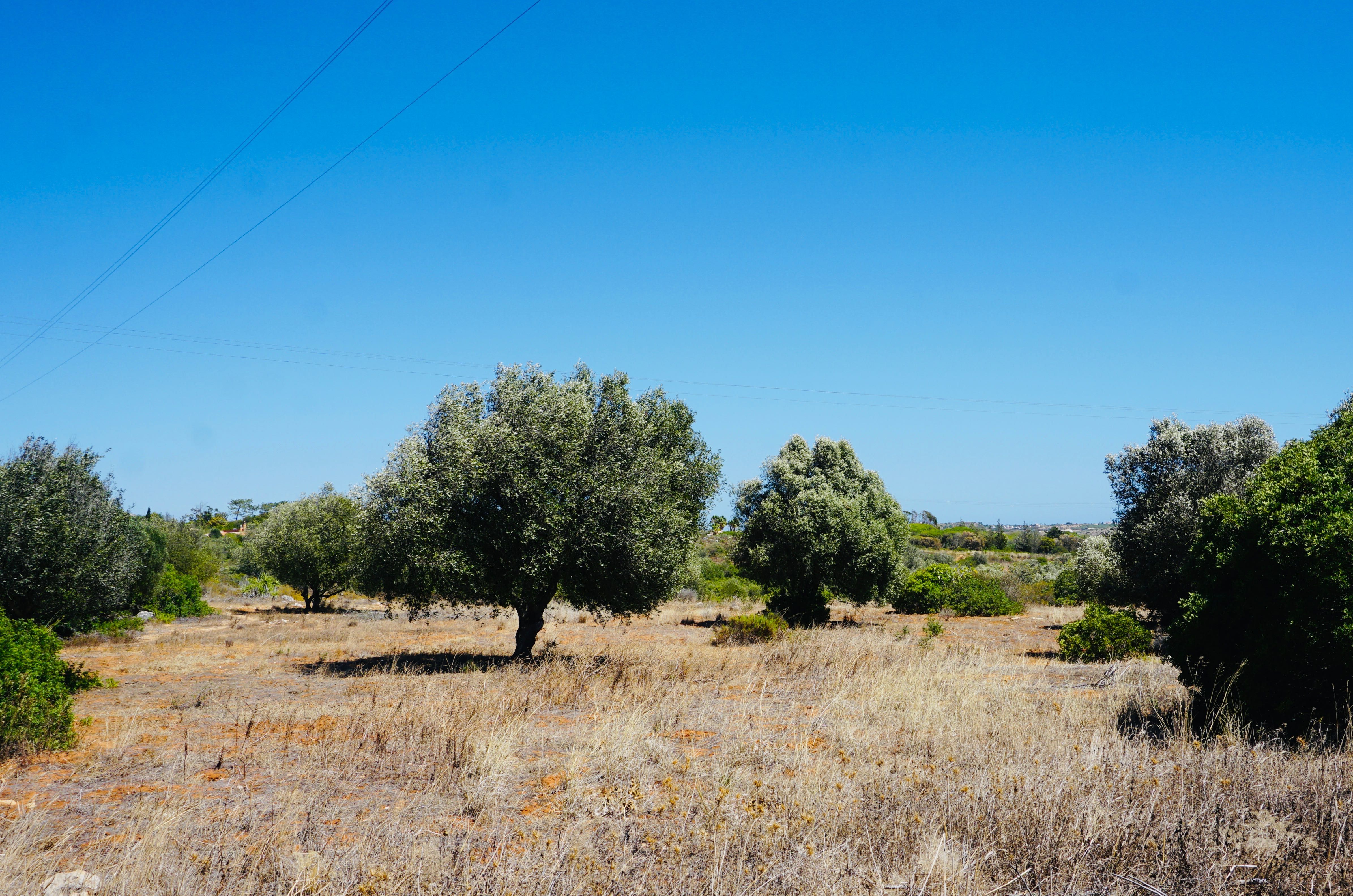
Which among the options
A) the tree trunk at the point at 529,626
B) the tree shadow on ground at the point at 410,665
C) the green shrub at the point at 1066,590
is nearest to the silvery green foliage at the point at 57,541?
the tree shadow on ground at the point at 410,665

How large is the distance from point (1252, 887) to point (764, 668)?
12.0m

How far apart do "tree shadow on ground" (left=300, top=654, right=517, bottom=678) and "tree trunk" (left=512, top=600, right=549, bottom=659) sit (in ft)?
1.17

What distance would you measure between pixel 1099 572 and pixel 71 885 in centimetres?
3099

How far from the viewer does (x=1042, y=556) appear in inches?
3268

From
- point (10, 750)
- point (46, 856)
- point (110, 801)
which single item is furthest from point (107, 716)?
point (46, 856)

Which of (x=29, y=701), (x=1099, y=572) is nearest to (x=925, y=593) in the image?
(x=1099, y=572)

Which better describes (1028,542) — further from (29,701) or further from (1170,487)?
(29,701)

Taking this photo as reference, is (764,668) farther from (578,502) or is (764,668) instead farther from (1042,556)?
(1042,556)

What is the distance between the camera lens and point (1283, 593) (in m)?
8.72

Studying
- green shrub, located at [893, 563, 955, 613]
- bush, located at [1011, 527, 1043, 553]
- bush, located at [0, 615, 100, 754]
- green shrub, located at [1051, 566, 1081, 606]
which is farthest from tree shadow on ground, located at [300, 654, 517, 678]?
bush, located at [1011, 527, 1043, 553]

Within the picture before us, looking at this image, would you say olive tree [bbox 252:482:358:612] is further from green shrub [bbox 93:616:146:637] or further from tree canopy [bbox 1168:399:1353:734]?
tree canopy [bbox 1168:399:1353:734]

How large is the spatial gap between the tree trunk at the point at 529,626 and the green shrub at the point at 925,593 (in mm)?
21924

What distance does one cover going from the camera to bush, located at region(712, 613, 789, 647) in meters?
24.0

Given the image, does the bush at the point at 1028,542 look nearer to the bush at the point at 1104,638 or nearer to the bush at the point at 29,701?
the bush at the point at 1104,638
